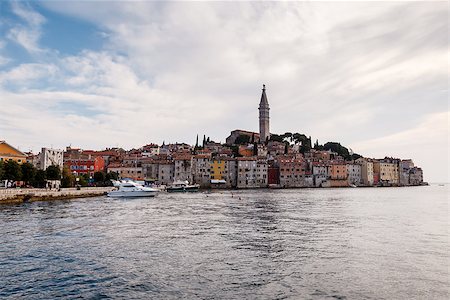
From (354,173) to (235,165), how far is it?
35.0 meters

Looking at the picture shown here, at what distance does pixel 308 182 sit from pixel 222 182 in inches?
916

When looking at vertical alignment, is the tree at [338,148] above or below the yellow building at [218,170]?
above

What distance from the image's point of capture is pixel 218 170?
91.1m

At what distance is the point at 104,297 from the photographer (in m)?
8.95

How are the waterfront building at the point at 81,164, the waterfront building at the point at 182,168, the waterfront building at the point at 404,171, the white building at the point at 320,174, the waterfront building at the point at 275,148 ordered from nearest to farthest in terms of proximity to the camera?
the waterfront building at the point at 81,164
the waterfront building at the point at 182,168
the white building at the point at 320,174
the waterfront building at the point at 275,148
the waterfront building at the point at 404,171

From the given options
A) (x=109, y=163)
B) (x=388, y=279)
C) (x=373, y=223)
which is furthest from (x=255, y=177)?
(x=388, y=279)

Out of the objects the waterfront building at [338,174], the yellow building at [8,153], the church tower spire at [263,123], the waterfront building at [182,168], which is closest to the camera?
the yellow building at [8,153]

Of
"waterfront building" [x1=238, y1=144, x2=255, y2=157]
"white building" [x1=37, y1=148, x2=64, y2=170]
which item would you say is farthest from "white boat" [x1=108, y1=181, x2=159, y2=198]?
"waterfront building" [x1=238, y1=144, x2=255, y2=157]

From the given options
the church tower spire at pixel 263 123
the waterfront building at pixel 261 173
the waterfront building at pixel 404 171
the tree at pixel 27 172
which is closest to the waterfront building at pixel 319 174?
the waterfront building at pixel 261 173

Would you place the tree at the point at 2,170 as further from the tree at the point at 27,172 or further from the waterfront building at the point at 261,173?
the waterfront building at the point at 261,173

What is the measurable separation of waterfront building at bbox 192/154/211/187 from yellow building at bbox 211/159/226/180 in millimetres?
1037

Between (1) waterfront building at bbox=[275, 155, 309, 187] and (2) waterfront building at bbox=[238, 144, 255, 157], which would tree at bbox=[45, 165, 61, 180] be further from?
(2) waterfront building at bbox=[238, 144, 255, 157]

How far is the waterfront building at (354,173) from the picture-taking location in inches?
4097

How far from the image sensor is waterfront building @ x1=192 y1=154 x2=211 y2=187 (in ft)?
293
